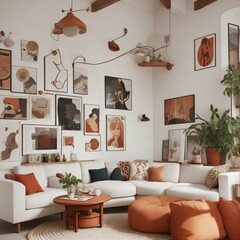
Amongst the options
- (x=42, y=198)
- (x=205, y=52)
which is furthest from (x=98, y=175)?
(x=205, y=52)

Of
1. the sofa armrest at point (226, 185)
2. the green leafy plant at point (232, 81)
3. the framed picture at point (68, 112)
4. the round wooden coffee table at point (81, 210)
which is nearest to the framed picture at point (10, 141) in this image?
the framed picture at point (68, 112)

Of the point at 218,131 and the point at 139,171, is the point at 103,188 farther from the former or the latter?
the point at 218,131

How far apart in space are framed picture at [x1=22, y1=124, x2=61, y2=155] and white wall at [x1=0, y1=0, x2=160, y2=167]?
20cm

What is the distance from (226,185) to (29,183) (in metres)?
3.00

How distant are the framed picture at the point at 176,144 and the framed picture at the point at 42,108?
103 inches

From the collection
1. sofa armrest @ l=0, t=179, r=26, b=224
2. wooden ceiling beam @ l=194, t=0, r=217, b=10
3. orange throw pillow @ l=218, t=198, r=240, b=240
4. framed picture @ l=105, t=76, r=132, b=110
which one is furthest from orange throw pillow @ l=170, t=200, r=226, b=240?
wooden ceiling beam @ l=194, t=0, r=217, b=10

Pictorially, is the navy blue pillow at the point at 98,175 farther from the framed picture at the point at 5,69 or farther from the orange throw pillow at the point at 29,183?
the framed picture at the point at 5,69

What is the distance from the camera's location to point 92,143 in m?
7.63

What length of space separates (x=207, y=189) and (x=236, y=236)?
62.8 inches

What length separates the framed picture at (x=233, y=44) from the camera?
7285mm

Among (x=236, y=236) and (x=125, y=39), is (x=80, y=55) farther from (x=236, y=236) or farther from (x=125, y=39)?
(x=236, y=236)

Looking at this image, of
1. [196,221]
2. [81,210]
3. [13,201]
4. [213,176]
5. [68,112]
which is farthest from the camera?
[68,112]

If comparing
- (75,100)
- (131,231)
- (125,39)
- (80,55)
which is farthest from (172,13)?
(131,231)

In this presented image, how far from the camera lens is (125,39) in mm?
8266
